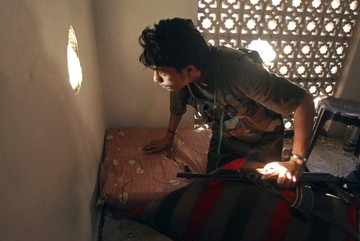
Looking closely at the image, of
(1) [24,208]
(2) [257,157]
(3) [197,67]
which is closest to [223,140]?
(2) [257,157]

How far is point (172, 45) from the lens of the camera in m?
0.88

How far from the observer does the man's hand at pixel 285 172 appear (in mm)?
873

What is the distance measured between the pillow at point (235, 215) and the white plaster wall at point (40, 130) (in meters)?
0.29

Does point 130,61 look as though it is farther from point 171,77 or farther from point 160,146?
point 171,77

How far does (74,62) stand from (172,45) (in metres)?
0.46

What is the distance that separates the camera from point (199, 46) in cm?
94

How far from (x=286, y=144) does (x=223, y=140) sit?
3.75 ft

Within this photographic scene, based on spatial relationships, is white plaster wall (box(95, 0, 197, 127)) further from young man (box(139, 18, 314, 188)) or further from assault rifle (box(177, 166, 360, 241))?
assault rifle (box(177, 166, 360, 241))

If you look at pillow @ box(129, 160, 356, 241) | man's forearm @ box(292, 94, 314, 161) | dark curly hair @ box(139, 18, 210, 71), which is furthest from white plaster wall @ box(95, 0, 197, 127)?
pillow @ box(129, 160, 356, 241)

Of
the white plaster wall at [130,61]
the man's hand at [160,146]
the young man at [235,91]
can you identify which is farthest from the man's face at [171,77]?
the white plaster wall at [130,61]

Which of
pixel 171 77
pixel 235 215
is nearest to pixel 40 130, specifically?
pixel 171 77

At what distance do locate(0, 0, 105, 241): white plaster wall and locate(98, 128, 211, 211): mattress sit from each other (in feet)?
0.81

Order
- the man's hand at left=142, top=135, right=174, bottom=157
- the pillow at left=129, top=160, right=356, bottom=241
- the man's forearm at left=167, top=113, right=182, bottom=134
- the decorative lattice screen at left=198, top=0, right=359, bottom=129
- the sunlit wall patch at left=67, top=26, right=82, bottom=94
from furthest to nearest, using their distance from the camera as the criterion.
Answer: the decorative lattice screen at left=198, top=0, right=359, bottom=129, the man's hand at left=142, top=135, right=174, bottom=157, the man's forearm at left=167, top=113, right=182, bottom=134, the sunlit wall patch at left=67, top=26, right=82, bottom=94, the pillow at left=129, top=160, right=356, bottom=241

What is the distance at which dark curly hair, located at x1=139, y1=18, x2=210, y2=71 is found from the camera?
2.90ft
